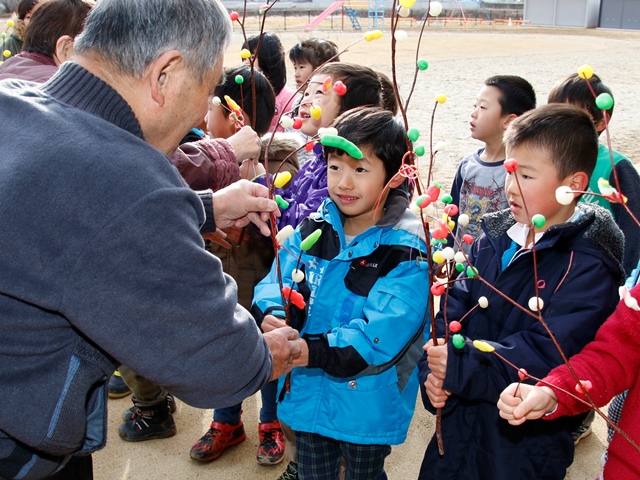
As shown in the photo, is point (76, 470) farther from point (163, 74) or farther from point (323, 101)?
point (323, 101)

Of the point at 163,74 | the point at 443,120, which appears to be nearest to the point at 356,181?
the point at 163,74

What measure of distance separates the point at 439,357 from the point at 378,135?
2.82 feet

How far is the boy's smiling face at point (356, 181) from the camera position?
232 cm

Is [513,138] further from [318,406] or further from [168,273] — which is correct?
[168,273]

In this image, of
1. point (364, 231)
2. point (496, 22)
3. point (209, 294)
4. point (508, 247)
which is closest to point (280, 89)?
point (364, 231)

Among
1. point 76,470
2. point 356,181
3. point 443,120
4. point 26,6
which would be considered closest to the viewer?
point 76,470

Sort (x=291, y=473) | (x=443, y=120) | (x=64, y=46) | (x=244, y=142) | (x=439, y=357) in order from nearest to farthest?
(x=439, y=357) → (x=244, y=142) → (x=291, y=473) → (x=64, y=46) → (x=443, y=120)

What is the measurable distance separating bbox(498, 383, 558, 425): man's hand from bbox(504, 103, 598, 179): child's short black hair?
0.74 metres

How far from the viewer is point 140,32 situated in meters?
1.43

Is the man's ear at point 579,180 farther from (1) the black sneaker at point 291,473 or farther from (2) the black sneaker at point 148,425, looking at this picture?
(2) the black sneaker at point 148,425

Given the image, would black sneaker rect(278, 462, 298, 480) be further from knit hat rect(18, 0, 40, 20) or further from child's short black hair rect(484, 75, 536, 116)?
knit hat rect(18, 0, 40, 20)

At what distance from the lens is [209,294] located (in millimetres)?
1454

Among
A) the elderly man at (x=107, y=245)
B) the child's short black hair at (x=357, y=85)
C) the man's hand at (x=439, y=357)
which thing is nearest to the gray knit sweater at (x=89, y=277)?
the elderly man at (x=107, y=245)

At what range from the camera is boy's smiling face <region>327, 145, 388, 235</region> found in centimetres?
232
